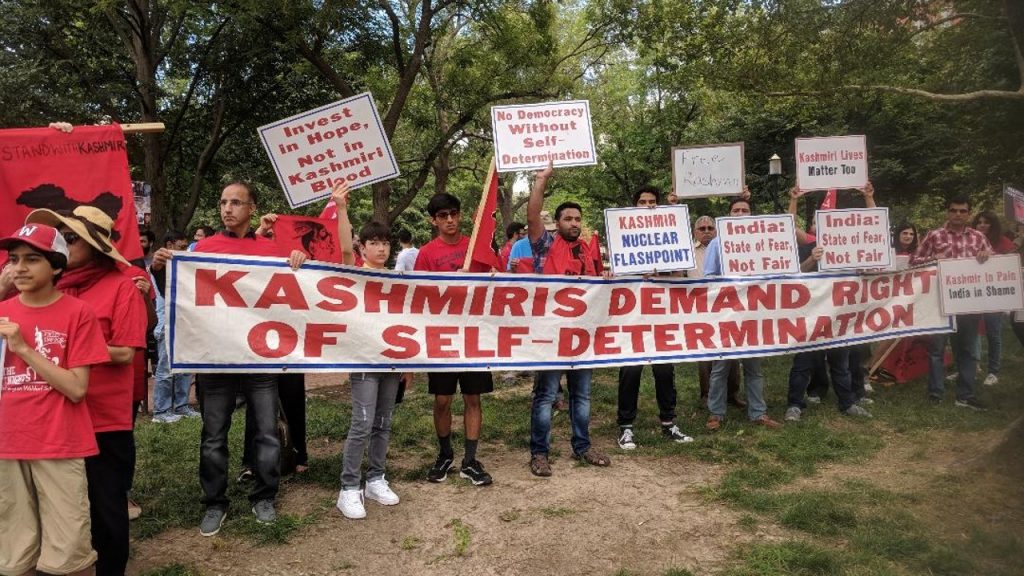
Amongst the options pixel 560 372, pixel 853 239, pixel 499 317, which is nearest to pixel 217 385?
pixel 499 317

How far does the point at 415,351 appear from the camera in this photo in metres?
5.02

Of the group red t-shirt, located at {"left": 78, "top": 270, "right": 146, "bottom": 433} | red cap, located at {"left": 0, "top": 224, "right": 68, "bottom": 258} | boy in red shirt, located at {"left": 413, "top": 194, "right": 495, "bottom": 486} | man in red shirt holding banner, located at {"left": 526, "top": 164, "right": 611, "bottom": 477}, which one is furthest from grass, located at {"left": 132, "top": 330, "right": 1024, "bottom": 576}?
red cap, located at {"left": 0, "top": 224, "right": 68, "bottom": 258}

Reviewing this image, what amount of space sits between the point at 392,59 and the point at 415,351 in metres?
9.84

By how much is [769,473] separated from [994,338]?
4.86 meters

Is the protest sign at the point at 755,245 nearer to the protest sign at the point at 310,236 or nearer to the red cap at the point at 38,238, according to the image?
the protest sign at the point at 310,236

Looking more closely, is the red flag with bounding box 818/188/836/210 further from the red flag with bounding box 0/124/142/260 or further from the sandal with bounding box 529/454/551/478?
the red flag with bounding box 0/124/142/260

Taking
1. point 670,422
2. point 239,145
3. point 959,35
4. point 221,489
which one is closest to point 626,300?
point 670,422

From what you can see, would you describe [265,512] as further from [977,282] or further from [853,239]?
[977,282]

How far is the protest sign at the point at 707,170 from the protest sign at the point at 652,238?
109 centimetres

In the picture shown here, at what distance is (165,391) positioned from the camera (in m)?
7.47

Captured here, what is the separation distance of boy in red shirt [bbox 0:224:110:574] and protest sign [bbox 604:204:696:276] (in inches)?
167

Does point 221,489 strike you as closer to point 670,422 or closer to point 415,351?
point 415,351

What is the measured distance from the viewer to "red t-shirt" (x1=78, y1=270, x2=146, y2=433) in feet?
11.0

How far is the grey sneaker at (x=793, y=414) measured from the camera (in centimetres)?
681
